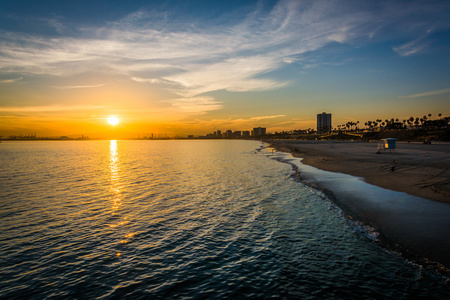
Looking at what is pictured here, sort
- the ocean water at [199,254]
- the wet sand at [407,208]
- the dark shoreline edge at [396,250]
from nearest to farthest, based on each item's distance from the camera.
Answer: the ocean water at [199,254], the dark shoreline edge at [396,250], the wet sand at [407,208]

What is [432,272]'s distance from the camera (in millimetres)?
9109

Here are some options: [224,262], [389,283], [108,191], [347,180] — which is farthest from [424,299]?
[108,191]

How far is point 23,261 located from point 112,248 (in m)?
3.84

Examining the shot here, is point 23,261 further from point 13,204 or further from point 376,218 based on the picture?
point 376,218

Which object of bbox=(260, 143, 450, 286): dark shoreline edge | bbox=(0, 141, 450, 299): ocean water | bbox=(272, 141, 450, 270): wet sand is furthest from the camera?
bbox=(272, 141, 450, 270): wet sand

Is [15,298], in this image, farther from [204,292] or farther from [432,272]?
[432,272]

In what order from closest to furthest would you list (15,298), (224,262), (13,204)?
1. (15,298)
2. (224,262)
3. (13,204)

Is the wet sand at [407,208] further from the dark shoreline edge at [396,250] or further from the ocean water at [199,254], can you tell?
the ocean water at [199,254]

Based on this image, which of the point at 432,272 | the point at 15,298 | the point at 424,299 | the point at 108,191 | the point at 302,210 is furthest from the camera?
the point at 108,191

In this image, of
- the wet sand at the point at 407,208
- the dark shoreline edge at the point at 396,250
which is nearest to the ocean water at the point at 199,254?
the dark shoreline edge at the point at 396,250

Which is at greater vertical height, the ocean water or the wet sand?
the wet sand

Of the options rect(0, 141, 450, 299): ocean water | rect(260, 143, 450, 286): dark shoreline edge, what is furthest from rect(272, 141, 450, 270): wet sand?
rect(0, 141, 450, 299): ocean water

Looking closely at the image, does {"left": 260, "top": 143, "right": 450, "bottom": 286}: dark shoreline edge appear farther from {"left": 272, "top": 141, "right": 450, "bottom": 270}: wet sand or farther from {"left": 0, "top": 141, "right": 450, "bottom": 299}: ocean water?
{"left": 0, "top": 141, "right": 450, "bottom": 299}: ocean water

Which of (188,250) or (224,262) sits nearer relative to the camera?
(224,262)
